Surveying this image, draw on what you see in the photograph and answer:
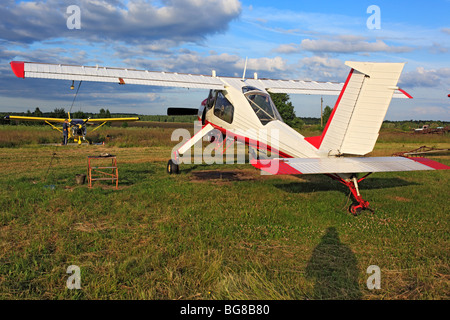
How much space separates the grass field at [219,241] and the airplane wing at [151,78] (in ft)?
9.67

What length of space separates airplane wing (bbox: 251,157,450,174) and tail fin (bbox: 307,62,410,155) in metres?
0.29

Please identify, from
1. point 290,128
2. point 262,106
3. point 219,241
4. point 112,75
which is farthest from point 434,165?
point 112,75

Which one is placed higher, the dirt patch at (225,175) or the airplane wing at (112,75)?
the airplane wing at (112,75)

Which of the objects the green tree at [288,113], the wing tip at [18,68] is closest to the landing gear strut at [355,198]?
the wing tip at [18,68]

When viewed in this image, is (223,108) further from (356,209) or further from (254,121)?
(356,209)

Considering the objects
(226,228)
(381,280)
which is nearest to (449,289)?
(381,280)

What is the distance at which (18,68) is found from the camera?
25.5 feet

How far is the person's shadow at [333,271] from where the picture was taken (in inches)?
129

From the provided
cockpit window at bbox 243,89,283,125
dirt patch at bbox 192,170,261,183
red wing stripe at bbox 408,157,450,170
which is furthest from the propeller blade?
red wing stripe at bbox 408,157,450,170

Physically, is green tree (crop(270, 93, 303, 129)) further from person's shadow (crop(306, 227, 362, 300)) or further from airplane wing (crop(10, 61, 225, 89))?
person's shadow (crop(306, 227, 362, 300))

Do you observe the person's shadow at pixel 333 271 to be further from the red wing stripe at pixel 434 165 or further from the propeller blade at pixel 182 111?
the propeller blade at pixel 182 111

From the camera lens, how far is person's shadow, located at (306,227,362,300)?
327 cm

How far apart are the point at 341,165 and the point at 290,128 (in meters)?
2.31

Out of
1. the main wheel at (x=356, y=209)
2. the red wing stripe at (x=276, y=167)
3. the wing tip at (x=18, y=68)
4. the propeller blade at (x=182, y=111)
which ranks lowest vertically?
the main wheel at (x=356, y=209)
